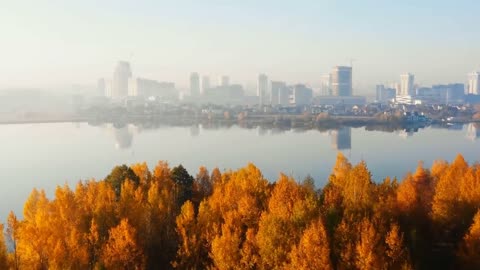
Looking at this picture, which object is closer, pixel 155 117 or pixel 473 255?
pixel 473 255

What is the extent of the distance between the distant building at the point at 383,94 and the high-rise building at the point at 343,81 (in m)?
4.90

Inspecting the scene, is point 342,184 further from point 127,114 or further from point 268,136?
point 127,114

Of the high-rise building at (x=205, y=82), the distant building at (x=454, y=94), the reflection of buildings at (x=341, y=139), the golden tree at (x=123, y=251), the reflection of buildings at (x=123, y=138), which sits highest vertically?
the high-rise building at (x=205, y=82)

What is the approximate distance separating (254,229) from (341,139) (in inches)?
387

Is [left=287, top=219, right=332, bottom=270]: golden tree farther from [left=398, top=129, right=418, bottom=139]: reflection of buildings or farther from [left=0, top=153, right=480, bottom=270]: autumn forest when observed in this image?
[left=398, top=129, right=418, bottom=139]: reflection of buildings

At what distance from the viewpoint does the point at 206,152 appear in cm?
951

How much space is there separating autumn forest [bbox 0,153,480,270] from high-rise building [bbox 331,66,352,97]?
35.0 meters

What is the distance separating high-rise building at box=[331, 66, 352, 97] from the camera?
38000mm

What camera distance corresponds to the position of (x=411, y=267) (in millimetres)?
2625

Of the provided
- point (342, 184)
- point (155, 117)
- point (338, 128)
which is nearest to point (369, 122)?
point (338, 128)

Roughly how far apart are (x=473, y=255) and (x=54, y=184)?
17.0ft

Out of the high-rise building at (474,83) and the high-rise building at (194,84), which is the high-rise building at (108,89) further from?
the high-rise building at (474,83)

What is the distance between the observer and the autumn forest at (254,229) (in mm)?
2740

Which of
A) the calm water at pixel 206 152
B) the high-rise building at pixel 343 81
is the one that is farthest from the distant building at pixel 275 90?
the calm water at pixel 206 152
